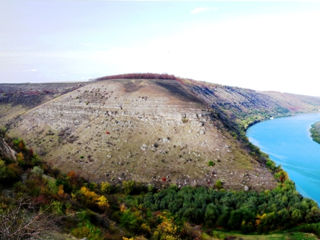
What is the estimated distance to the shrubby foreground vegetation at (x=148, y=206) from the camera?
35.1ft

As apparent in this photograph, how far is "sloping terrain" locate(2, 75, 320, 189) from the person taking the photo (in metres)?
29.5

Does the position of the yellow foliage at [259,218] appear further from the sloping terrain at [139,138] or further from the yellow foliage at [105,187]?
the yellow foliage at [105,187]

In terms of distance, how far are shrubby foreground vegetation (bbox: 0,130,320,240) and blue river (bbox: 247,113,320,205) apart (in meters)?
8.63

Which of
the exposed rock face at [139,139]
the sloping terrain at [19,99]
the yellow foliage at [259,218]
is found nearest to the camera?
the yellow foliage at [259,218]

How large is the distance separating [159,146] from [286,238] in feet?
65.5

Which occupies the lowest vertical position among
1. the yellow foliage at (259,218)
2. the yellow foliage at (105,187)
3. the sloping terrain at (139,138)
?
the yellow foliage at (259,218)

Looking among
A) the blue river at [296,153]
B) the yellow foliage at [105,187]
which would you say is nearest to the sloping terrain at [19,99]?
the yellow foliage at [105,187]

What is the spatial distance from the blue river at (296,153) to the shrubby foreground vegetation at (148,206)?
8631 millimetres

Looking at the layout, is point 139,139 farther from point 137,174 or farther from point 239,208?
point 239,208

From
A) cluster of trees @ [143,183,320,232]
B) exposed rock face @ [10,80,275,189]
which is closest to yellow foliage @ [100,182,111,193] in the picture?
exposed rock face @ [10,80,275,189]

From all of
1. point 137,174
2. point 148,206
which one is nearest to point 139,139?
point 137,174

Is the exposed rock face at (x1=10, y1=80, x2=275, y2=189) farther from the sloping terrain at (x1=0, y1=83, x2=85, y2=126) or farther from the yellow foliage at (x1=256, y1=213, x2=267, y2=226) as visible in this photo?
the sloping terrain at (x1=0, y1=83, x2=85, y2=126)

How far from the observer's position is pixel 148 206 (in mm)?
23672

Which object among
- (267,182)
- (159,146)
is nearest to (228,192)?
(267,182)
